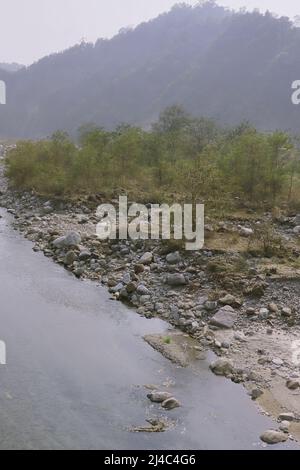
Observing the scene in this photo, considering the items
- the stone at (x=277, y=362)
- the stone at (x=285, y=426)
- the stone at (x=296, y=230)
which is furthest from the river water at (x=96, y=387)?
the stone at (x=296, y=230)

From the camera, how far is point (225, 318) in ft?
39.8

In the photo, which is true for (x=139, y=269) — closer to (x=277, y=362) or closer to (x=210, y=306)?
(x=210, y=306)

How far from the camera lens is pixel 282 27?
112 m

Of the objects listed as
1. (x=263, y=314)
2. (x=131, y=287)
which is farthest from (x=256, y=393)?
(x=131, y=287)

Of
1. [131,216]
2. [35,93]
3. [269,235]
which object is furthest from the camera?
[35,93]

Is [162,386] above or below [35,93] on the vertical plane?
below

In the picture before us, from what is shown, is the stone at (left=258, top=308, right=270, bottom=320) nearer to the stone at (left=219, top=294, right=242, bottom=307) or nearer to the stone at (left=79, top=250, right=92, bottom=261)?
the stone at (left=219, top=294, right=242, bottom=307)

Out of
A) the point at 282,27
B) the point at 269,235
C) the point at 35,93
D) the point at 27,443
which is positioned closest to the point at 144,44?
the point at 35,93

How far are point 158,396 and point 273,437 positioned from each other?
6.79ft

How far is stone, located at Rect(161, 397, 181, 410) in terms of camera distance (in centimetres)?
876

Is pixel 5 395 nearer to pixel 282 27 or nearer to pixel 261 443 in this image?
pixel 261 443

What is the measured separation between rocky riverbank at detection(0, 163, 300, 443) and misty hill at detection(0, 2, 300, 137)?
71503 mm

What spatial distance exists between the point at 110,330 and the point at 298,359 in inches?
168

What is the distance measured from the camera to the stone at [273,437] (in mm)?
8055
